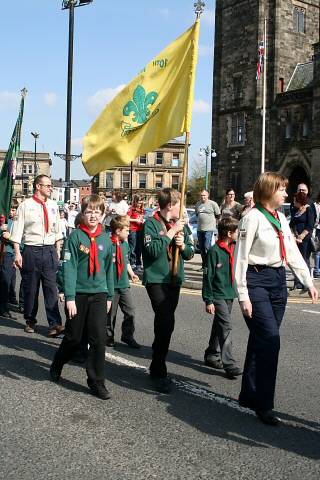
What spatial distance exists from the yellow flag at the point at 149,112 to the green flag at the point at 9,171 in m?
2.96

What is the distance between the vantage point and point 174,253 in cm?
593

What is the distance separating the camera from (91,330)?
5.72 meters

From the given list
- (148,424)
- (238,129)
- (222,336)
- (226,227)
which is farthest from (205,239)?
(238,129)

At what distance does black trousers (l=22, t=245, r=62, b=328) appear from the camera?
848 centimetres

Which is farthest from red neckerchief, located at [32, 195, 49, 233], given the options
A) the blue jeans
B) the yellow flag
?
the blue jeans

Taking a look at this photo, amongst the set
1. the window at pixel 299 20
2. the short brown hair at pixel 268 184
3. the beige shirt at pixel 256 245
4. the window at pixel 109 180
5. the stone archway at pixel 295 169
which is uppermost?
the window at pixel 299 20

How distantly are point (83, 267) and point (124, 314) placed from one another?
2286 millimetres

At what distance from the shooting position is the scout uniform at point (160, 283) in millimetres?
5926

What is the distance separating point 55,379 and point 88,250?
127 cm

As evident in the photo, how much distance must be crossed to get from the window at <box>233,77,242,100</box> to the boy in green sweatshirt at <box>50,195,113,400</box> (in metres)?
46.6

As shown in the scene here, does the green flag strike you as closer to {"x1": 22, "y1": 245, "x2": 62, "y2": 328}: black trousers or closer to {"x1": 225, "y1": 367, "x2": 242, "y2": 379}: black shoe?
{"x1": 22, "y1": 245, "x2": 62, "y2": 328}: black trousers

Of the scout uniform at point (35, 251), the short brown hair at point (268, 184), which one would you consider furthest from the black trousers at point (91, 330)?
the scout uniform at point (35, 251)

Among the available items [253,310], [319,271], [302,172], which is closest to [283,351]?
[253,310]

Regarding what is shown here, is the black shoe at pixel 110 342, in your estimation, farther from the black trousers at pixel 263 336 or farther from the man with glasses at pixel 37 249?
the black trousers at pixel 263 336
